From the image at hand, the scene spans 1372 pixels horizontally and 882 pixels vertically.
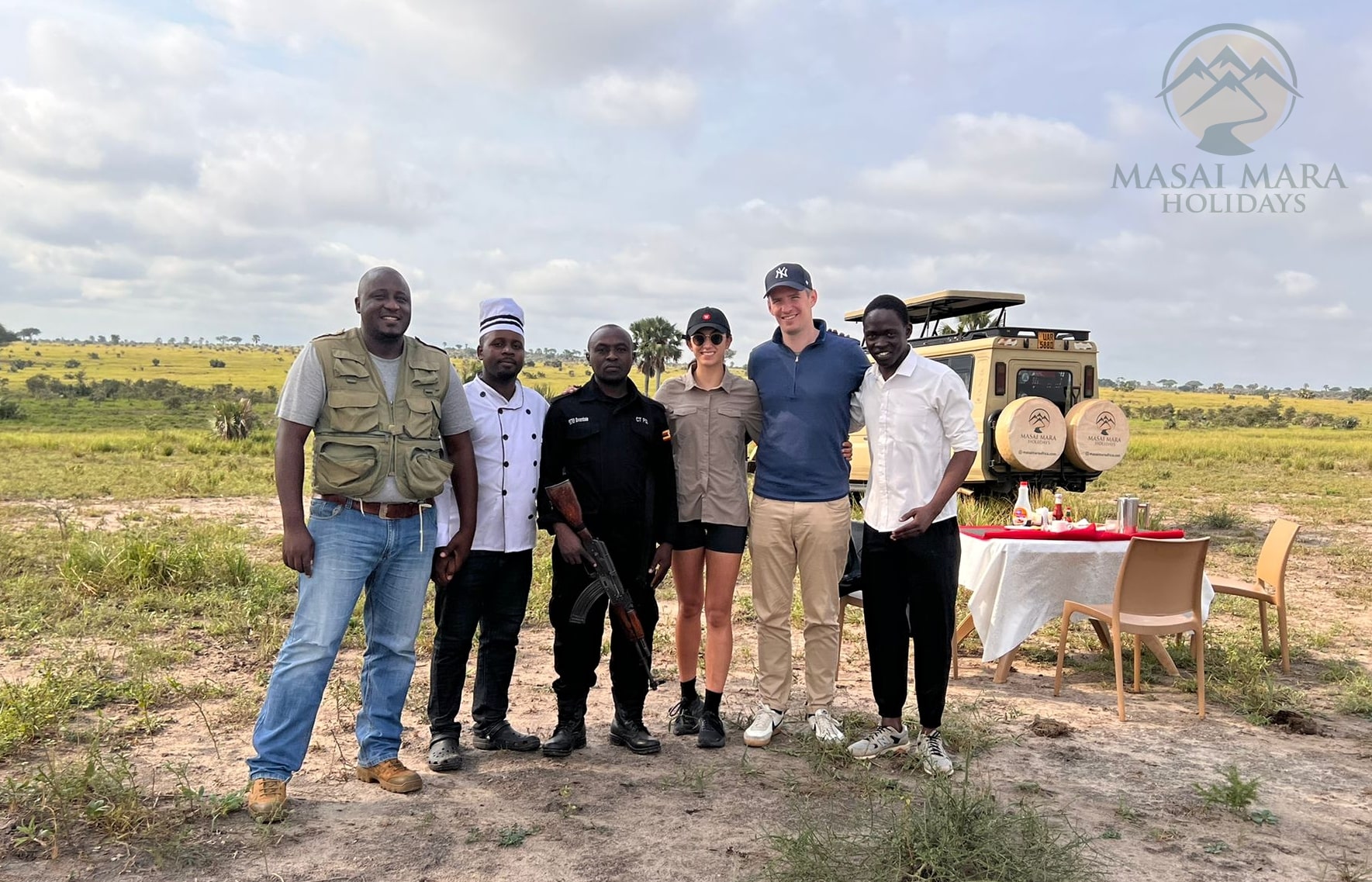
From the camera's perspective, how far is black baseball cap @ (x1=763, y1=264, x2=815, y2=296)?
169 inches

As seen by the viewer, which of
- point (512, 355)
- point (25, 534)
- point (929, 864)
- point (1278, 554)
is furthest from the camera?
point (25, 534)

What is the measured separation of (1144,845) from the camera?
3357mm

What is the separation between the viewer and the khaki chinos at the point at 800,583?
14.0 feet

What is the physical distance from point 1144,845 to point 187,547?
25.1 ft

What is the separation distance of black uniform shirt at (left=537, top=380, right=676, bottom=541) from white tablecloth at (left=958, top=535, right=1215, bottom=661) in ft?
8.04

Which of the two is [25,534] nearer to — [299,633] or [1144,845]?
[299,633]

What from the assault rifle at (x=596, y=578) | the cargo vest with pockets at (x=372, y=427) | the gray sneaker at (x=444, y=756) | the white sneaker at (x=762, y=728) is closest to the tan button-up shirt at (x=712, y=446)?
the assault rifle at (x=596, y=578)

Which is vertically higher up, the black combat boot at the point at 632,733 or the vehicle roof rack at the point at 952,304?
the vehicle roof rack at the point at 952,304

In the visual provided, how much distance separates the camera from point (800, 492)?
4.26 m

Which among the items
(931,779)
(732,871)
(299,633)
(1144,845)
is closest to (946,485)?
(931,779)

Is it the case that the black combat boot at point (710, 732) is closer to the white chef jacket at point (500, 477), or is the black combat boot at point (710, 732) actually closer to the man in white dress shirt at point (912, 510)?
the man in white dress shirt at point (912, 510)

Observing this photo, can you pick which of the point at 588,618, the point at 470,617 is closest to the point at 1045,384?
the point at 588,618

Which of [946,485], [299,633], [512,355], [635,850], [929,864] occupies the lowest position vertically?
[635,850]

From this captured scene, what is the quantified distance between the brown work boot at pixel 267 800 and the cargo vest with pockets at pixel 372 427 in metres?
1.14
